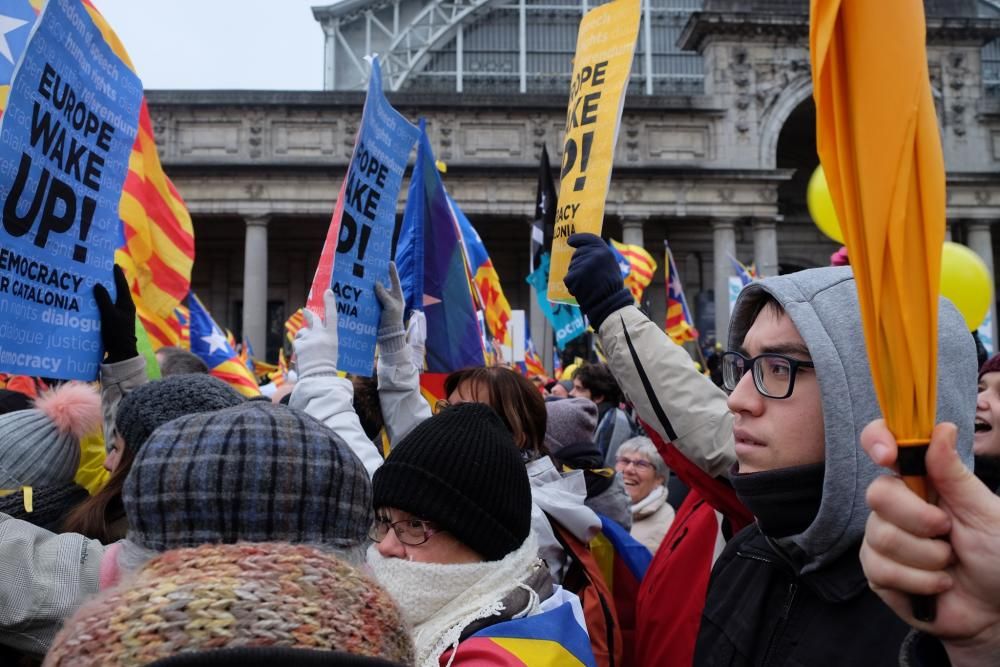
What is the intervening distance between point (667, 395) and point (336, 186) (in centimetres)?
2857

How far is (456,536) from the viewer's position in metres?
2.16

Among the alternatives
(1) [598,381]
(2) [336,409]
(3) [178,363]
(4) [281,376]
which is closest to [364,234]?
(2) [336,409]

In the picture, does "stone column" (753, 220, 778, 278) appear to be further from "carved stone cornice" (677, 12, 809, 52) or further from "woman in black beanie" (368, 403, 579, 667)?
"woman in black beanie" (368, 403, 579, 667)

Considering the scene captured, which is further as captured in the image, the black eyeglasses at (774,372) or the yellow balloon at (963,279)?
the yellow balloon at (963,279)

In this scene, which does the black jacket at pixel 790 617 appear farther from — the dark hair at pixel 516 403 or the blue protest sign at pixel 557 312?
the blue protest sign at pixel 557 312

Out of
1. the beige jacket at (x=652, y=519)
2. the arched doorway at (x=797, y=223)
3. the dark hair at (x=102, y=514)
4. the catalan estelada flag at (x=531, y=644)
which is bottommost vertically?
the beige jacket at (x=652, y=519)

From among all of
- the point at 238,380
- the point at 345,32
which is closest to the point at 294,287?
the point at 345,32

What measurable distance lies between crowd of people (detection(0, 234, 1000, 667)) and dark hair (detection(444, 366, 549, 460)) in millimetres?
11

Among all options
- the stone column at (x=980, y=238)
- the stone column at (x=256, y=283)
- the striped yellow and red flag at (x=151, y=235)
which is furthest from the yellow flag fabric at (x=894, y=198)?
the stone column at (x=980, y=238)

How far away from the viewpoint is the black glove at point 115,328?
10.9ft

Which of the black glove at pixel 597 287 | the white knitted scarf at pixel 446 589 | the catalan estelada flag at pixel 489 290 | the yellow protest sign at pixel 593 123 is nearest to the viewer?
the white knitted scarf at pixel 446 589

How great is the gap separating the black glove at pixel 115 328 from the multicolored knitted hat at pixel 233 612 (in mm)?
2414

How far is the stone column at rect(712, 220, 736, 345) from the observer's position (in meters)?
29.0

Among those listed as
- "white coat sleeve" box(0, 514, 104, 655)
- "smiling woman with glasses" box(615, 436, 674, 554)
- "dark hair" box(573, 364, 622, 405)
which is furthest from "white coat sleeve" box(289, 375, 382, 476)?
"dark hair" box(573, 364, 622, 405)
